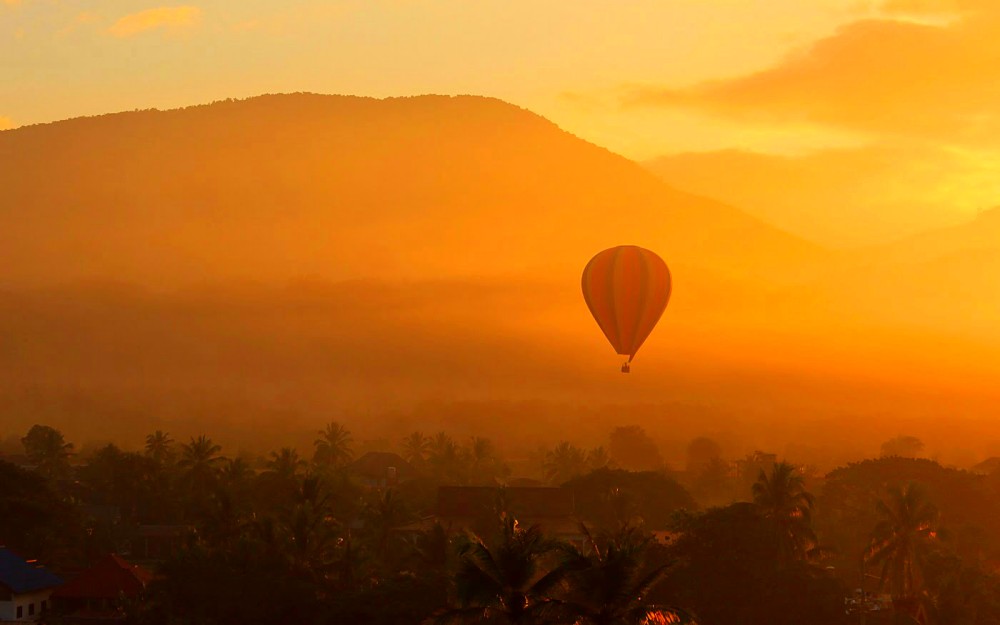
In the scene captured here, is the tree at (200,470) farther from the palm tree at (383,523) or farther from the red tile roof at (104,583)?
the red tile roof at (104,583)

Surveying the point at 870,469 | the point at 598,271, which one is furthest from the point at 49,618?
the point at 870,469

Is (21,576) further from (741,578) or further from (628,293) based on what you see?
(628,293)

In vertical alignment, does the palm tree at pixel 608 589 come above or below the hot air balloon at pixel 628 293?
below

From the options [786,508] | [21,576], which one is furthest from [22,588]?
[786,508]

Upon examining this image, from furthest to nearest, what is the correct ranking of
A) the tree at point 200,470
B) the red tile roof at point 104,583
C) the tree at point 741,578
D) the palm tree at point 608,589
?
the tree at point 200,470 → the red tile roof at point 104,583 → the tree at point 741,578 → the palm tree at point 608,589

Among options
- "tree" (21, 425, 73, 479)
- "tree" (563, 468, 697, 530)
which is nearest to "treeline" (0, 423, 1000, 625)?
"tree" (563, 468, 697, 530)

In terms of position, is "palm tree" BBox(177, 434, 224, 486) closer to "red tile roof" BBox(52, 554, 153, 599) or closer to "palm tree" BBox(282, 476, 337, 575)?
"red tile roof" BBox(52, 554, 153, 599)

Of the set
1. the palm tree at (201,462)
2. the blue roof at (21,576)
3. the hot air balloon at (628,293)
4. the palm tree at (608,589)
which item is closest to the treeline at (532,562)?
the palm tree at (608,589)
